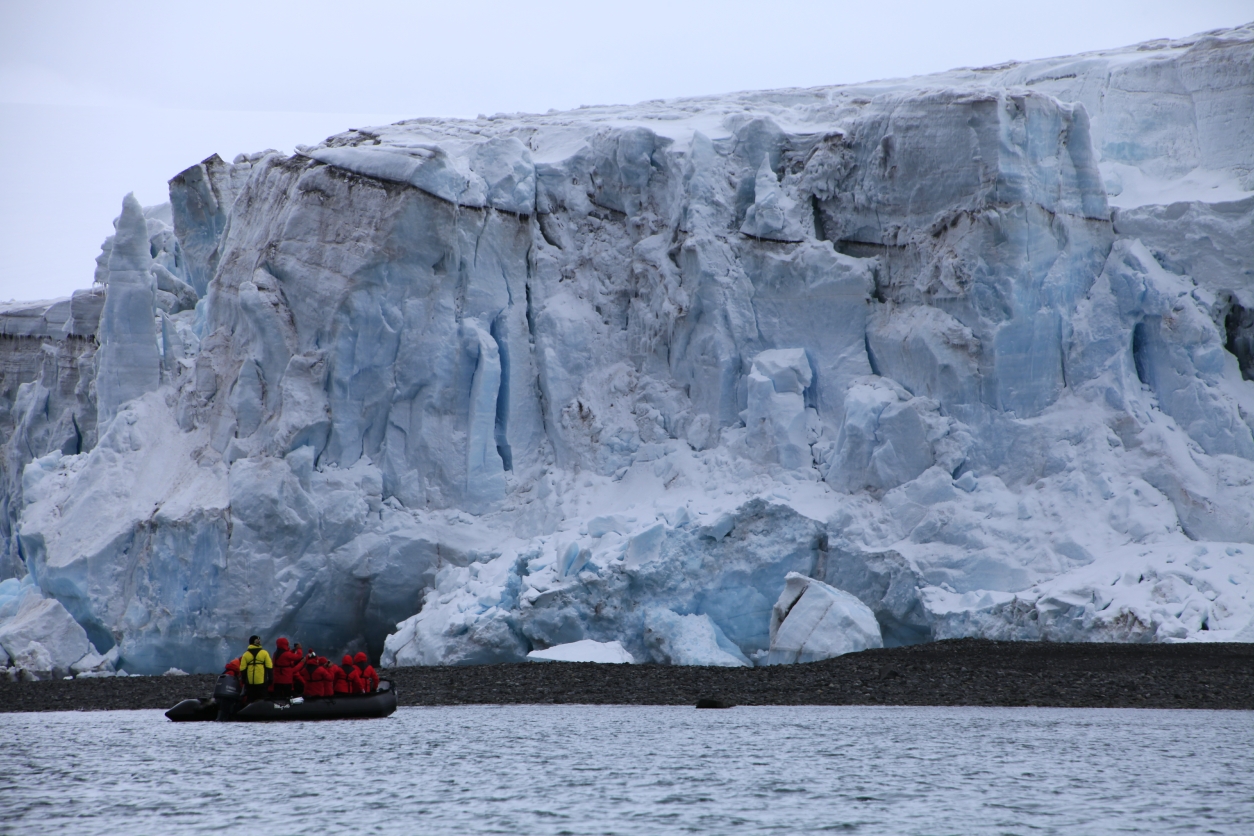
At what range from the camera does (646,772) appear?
1077 cm

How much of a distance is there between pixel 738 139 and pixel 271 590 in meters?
9.36

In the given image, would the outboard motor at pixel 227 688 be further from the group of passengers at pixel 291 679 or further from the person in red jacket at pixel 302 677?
the person in red jacket at pixel 302 677

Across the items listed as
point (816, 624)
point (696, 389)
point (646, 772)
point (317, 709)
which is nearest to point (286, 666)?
point (317, 709)

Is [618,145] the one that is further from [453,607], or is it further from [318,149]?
[453,607]

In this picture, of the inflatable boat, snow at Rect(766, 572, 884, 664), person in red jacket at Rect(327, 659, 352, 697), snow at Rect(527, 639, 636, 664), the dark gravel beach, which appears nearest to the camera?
the dark gravel beach

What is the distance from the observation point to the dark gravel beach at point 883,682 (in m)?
14.0

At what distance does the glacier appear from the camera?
1703 cm

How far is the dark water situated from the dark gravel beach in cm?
44

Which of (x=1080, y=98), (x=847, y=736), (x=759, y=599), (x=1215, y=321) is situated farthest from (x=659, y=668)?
(x=1080, y=98)

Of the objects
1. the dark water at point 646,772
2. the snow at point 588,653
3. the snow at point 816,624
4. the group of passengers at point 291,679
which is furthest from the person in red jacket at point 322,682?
the snow at point 816,624

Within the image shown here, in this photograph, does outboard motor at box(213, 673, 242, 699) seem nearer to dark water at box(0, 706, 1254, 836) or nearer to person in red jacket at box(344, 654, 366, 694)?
dark water at box(0, 706, 1254, 836)

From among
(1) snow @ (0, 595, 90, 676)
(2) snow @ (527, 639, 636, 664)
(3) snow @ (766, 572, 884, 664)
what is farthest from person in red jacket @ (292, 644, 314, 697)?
(1) snow @ (0, 595, 90, 676)

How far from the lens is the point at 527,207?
775 inches

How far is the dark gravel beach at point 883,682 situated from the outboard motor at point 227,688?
2.04 m
